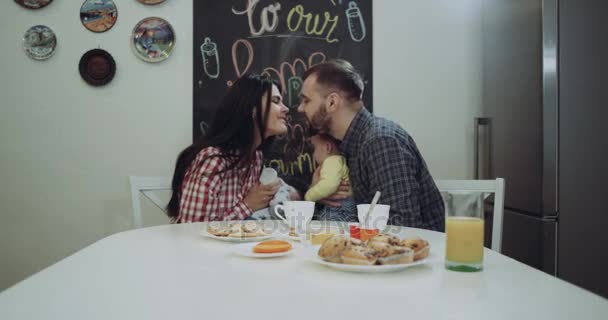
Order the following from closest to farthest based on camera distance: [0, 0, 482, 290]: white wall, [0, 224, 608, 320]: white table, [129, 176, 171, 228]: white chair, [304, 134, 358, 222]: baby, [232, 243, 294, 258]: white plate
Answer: [0, 224, 608, 320]: white table < [232, 243, 294, 258]: white plate < [129, 176, 171, 228]: white chair < [304, 134, 358, 222]: baby < [0, 0, 482, 290]: white wall

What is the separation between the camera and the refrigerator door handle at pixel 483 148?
8.03 feet

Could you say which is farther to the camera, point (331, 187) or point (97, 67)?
point (97, 67)

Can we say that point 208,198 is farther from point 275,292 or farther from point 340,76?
point 275,292

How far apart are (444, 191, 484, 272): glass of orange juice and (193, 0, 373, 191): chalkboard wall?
166cm

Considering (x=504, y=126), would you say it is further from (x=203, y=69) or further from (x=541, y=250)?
(x=203, y=69)

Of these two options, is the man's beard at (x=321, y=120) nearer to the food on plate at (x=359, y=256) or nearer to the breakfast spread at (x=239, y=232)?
the breakfast spread at (x=239, y=232)

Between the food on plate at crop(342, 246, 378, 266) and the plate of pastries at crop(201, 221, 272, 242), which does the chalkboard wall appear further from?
the food on plate at crop(342, 246, 378, 266)

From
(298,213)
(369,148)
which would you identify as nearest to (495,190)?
(369,148)

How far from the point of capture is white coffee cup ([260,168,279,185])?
2412mm

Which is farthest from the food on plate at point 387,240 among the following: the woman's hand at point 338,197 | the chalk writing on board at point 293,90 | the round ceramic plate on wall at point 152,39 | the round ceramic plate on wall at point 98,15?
the round ceramic plate on wall at point 98,15

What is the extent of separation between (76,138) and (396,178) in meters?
1.77

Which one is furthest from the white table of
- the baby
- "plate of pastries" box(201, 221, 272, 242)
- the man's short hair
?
the man's short hair

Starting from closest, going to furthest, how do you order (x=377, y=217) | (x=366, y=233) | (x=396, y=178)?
1. (x=366, y=233)
2. (x=377, y=217)
3. (x=396, y=178)

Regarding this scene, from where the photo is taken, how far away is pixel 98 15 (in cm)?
248
